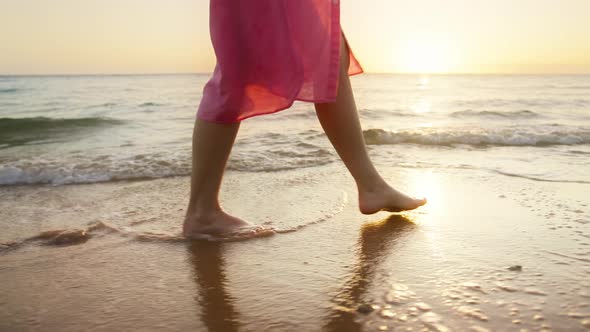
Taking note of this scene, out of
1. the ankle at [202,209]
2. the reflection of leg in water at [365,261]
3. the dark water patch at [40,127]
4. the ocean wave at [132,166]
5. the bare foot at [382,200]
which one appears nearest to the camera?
the reflection of leg in water at [365,261]

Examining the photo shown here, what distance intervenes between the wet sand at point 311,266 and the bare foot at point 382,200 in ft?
0.18

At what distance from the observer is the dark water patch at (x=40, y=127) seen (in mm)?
6223

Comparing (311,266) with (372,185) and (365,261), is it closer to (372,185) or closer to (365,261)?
(365,261)

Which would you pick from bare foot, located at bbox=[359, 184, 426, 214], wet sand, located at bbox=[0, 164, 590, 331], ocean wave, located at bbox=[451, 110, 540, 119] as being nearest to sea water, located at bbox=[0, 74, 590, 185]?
ocean wave, located at bbox=[451, 110, 540, 119]

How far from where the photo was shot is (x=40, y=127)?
739 cm

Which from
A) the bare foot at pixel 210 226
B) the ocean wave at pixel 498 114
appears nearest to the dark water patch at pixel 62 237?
the bare foot at pixel 210 226

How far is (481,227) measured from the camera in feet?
5.93

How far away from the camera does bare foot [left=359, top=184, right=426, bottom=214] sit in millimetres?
1970

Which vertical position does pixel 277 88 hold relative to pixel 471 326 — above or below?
above

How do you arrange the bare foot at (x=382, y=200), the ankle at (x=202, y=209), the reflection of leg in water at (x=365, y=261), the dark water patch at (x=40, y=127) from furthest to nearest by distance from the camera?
the dark water patch at (x=40, y=127) < the bare foot at (x=382, y=200) < the ankle at (x=202, y=209) < the reflection of leg in water at (x=365, y=261)

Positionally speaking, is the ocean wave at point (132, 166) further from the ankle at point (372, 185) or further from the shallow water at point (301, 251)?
the ankle at point (372, 185)

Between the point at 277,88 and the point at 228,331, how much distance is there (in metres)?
0.84

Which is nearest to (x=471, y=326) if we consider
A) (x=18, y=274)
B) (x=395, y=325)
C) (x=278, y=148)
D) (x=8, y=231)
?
(x=395, y=325)

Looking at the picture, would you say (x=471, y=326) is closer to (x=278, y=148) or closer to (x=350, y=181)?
(x=350, y=181)
